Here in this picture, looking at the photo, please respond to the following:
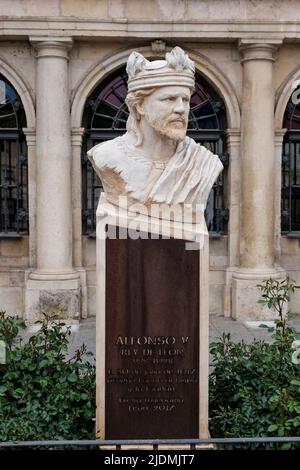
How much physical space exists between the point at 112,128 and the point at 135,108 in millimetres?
6207

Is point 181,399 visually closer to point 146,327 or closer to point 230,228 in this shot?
point 146,327

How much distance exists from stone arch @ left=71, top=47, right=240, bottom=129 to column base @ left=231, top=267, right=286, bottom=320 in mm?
2567

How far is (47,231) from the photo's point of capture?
9750mm

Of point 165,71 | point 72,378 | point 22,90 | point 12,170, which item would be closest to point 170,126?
point 165,71

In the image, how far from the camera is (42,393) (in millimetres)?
4785

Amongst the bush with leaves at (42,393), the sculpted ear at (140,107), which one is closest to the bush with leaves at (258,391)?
the bush with leaves at (42,393)

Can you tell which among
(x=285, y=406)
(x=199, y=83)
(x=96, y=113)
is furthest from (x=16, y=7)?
(x=285, y=406)

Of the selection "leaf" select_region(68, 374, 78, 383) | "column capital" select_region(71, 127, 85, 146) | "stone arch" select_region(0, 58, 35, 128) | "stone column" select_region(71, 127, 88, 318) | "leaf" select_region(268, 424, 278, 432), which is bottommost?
"leaf" select_region(268, 424, 278, 432)

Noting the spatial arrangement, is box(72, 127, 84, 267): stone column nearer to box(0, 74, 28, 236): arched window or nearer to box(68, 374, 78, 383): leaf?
box(0, 74, 28, 236): arched window

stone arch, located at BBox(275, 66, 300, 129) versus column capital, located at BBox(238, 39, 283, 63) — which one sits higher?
column capital, located at BBox(238, 39, 283, 63)

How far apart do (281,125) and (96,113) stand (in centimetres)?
327

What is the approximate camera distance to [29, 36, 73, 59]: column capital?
9531mm

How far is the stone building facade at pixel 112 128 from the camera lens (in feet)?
31.8

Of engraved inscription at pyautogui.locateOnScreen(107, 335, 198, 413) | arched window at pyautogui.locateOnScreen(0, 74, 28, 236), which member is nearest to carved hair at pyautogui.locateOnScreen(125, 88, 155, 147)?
engraved inscription at pyautogui.locateOnScreen(107, 335, 198, 413)
